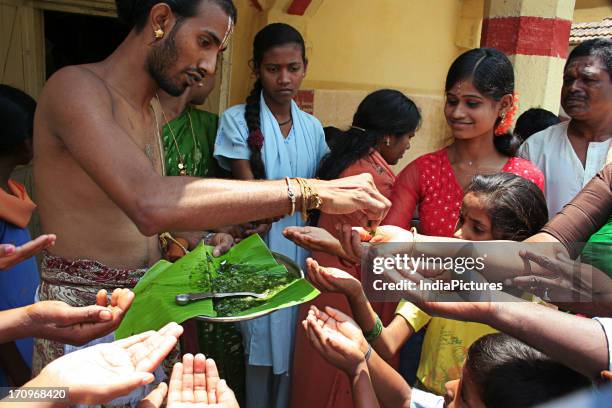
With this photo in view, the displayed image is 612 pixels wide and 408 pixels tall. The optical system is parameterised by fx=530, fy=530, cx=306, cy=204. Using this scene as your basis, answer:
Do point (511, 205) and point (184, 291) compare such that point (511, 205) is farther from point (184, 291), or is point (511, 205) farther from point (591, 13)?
point (591, 13)

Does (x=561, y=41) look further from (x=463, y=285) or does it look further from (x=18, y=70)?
(x=18, y=70)

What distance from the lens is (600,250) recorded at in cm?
181

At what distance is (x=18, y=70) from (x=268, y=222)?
9.01 feet

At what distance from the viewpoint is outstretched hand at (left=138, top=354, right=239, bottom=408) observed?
4.35ft

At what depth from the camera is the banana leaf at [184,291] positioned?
1.63 metres

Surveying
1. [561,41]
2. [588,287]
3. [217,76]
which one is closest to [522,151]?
[588,287]

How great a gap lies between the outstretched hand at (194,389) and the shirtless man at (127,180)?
45 centimetres

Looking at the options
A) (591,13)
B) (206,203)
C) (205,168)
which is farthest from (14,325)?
(591,13)

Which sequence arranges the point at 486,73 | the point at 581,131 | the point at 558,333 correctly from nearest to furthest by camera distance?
1. the point at 558,333
2. the point at 486,73
3. the point at 581,131

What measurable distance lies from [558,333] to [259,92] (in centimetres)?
220

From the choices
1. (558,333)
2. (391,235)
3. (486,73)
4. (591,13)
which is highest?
(591,13)

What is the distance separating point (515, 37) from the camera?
13.0ft

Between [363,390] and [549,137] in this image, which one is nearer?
[363,390]

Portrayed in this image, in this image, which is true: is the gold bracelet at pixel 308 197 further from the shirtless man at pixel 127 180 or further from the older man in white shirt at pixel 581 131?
the older man in white shirt at pixel 581 131
